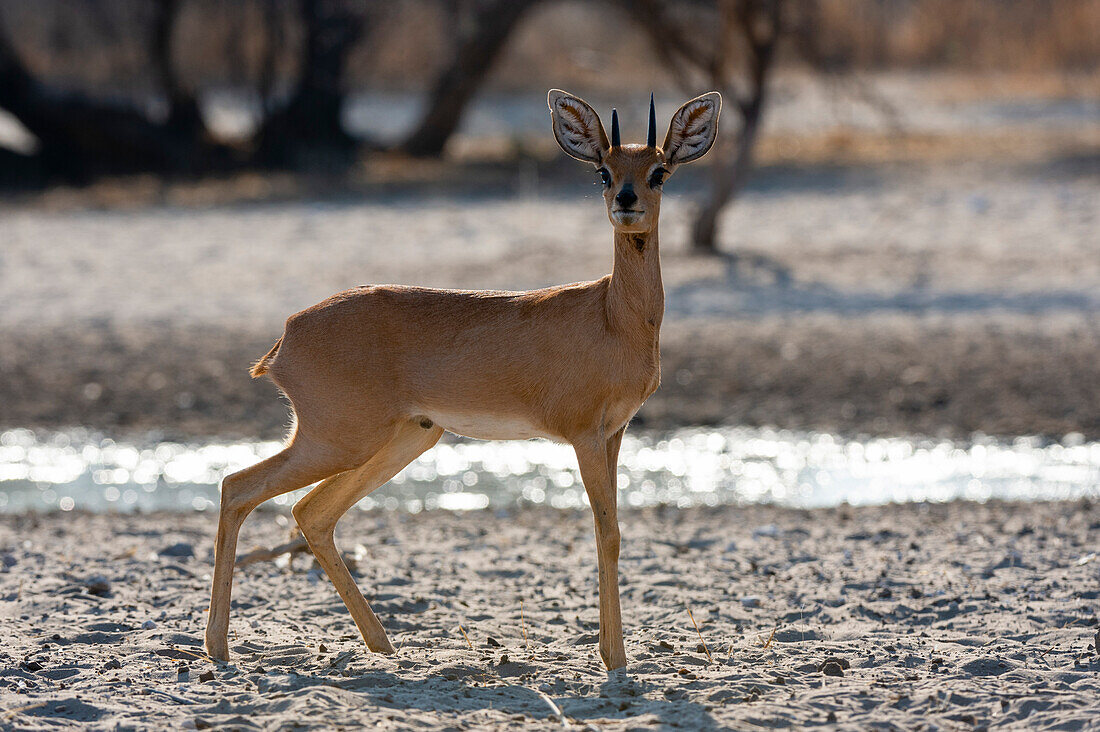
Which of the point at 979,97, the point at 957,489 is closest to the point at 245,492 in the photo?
the point at 957,489

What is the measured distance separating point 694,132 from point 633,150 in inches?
13.1

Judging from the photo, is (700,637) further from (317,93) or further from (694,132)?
(317,93)

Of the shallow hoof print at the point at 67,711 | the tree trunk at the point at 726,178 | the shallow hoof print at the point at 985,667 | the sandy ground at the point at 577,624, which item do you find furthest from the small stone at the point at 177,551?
the tree trunk at the point at 726,178

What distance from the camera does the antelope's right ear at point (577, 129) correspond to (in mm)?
5309

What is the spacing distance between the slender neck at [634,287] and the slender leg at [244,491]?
130 centimetres

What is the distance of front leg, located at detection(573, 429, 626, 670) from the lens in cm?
533

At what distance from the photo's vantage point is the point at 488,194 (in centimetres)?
1950

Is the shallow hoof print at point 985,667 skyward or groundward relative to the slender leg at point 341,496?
groundward

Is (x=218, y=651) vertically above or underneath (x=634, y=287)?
underneath

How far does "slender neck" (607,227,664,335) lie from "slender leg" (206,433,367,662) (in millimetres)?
1300

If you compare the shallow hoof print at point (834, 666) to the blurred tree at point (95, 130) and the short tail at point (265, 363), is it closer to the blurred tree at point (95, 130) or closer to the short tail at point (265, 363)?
the short tail at point (265, 363)

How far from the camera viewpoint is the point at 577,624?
625 cm

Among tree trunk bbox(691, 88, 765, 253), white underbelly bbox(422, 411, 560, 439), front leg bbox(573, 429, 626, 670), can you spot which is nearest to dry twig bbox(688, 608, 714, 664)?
front leg bbox(573, 429, 626, 670)

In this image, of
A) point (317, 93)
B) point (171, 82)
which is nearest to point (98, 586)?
point (171, 82)
